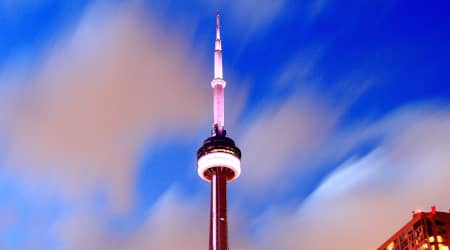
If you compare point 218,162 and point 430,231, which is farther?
point 218,162

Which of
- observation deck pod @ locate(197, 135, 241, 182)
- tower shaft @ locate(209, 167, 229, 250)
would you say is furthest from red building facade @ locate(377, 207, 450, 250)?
observation deck pod @ locate(197, 135, 241, 182)

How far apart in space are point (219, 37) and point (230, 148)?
37189 millimetres

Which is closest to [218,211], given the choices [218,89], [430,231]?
[218,89]

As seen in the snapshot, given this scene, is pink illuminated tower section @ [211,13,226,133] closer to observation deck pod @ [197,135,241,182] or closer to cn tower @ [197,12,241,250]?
cn tower @ [197,12,241,250]

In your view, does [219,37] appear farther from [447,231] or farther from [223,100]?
[447,231]

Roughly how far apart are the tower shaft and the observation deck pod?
4.98 feet

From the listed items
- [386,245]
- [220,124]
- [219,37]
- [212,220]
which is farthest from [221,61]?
[386,245]

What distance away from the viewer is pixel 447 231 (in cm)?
13950

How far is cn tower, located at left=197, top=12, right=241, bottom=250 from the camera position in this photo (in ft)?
496

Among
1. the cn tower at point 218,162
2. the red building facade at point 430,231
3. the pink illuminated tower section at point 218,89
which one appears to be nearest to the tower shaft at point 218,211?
the cn tower at point 218,162

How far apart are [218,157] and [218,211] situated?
624 inches

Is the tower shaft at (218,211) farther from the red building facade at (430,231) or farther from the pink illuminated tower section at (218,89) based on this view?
the red building facade at (430,231)

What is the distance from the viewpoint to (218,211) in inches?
5950

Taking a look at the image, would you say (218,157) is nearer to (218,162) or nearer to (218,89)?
(218,162)
